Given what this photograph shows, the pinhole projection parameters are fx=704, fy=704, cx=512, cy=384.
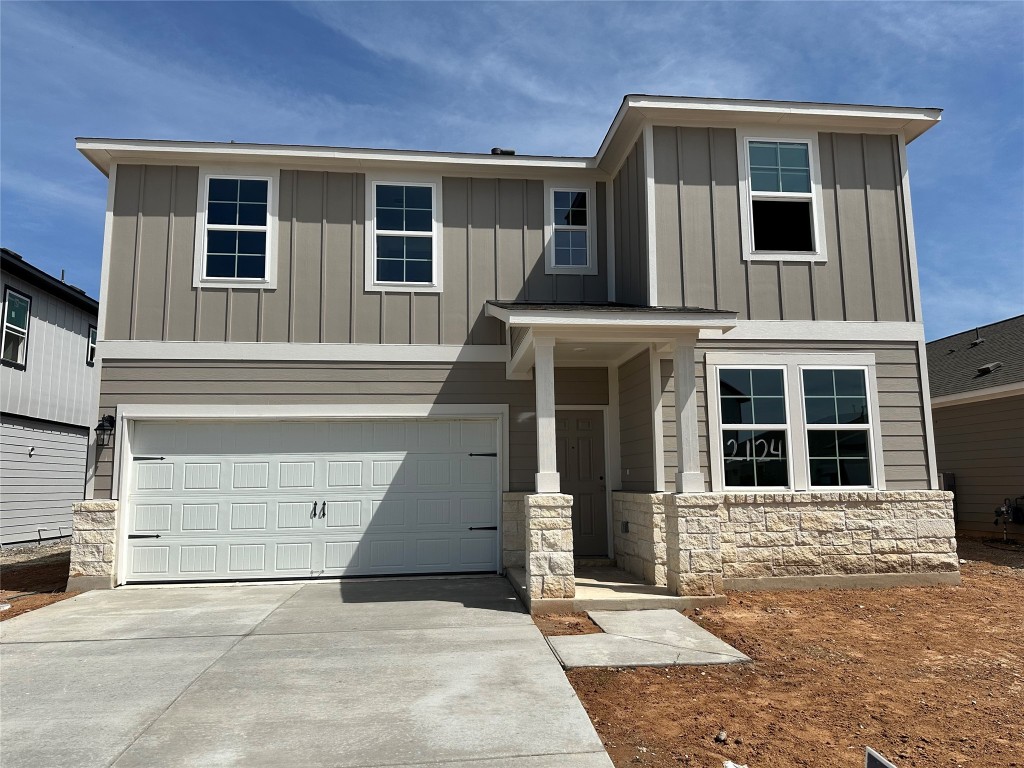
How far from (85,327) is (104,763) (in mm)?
13356

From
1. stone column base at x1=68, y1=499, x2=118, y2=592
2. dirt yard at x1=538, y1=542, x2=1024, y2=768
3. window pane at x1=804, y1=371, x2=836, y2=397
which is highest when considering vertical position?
window pane at x1=804, y1=371, x2=836, y2=397

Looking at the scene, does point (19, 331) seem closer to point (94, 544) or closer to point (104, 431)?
point (104, 431)

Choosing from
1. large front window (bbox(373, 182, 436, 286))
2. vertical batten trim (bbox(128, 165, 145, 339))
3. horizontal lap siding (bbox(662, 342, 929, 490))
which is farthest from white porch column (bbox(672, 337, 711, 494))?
vertical batten trim (bbox(128, 165, 145, 339))

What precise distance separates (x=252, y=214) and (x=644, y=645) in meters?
7.14

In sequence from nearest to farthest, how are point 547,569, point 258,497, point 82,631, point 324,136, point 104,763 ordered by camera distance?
point 104,763 < point 82,631 < point 547,569 < point 258,497 < point 324,136

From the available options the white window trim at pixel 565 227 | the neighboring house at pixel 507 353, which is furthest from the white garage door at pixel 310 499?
the white window trim at pixel 565 227

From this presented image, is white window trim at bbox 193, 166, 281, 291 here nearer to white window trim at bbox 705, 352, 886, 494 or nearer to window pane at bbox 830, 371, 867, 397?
white window trim at bbox 705, 352, 886, 494

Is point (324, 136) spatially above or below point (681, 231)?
above

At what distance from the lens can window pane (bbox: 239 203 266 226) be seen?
916 cm

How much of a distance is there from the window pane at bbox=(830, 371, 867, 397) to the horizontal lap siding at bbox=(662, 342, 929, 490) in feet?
0.69

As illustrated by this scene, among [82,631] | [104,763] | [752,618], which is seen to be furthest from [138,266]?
[752,618]

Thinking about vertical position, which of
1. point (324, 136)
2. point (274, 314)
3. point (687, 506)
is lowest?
point (687, 506)

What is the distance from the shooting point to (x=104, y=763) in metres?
3.45

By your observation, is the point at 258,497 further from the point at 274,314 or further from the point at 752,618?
the point at 752,618
